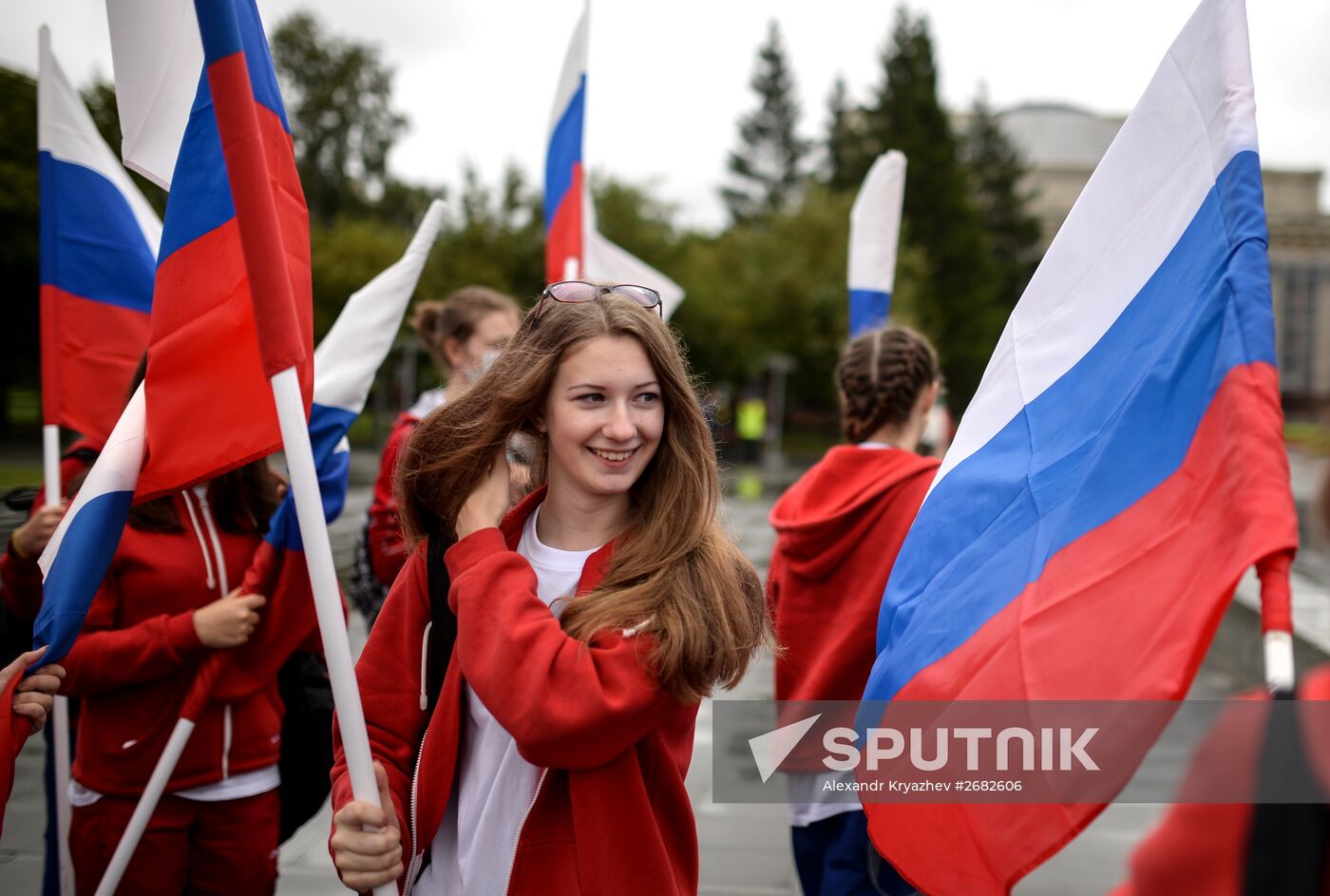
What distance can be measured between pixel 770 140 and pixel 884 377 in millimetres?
54668

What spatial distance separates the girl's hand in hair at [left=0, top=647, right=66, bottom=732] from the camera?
2.02 m

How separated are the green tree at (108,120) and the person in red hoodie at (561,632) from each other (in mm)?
6053

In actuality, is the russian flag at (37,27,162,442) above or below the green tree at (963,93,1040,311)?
below

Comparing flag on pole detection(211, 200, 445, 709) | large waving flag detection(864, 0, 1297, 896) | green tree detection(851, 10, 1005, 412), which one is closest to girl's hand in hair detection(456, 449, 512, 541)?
large waving flag detection(864, 0, 1297, 896)

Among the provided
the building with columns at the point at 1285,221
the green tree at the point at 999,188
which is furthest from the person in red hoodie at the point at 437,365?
the building with columns at the point at 1285,221

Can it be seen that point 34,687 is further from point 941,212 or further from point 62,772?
point 941,212

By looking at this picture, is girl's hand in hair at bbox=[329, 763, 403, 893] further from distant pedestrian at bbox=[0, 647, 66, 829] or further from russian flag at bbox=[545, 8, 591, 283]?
russian flag at bbox=[545, 8, 591, 283]

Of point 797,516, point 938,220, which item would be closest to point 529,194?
point 938,220

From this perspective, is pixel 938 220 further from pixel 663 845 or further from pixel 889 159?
pixel 663 845

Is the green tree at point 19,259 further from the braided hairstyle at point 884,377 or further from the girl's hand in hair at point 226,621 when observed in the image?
the braided hairstyle at point 884,377

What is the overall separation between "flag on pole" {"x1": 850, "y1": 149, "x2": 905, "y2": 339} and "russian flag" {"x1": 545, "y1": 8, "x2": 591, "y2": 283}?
47.3 inches

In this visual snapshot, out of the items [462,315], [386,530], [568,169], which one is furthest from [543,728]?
[568,169]

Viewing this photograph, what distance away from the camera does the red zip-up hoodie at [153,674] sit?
101 inches

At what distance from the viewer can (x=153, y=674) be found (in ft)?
8.51
